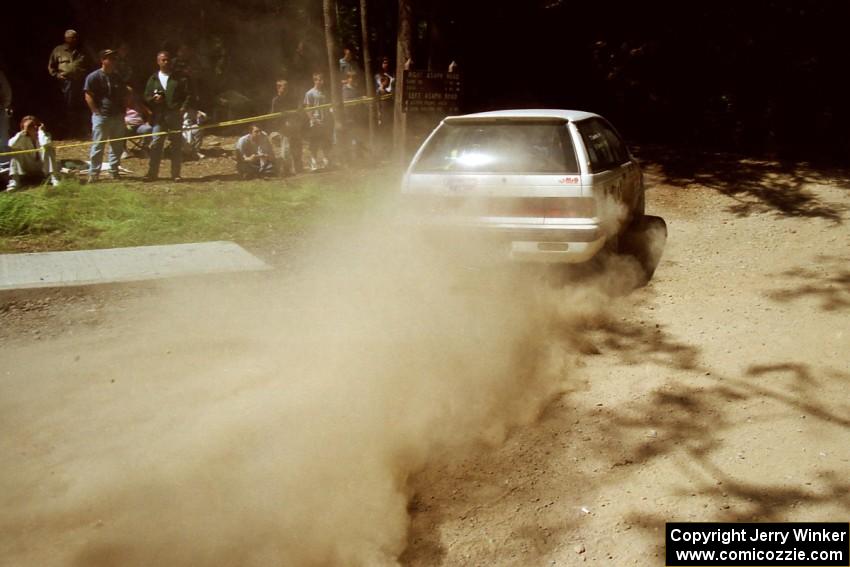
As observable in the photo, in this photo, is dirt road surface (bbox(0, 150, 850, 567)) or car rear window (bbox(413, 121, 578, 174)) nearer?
dirt road surface (bbox(0, 150, 850, 567))

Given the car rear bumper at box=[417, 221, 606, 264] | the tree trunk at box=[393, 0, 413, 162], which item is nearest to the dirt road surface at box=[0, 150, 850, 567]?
the car rear bumper at box=[417, 221, 606, 264]

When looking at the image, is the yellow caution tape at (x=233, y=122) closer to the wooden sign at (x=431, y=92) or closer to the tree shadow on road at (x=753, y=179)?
the wooden sign at (x=431, y=92)

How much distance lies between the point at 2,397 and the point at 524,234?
161 inches

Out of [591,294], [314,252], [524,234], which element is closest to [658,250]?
→ [591,294]

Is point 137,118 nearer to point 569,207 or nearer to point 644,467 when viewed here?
point 569,207

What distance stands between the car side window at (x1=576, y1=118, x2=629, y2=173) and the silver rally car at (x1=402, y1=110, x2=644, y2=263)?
0.8 inches

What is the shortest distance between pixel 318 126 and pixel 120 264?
5.91 m

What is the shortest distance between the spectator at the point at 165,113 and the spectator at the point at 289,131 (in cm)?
166

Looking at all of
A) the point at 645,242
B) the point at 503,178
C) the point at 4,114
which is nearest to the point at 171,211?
the point at 4,114

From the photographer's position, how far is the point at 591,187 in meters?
6.61

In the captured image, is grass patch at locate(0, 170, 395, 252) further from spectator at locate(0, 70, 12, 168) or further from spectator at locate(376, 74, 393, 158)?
spectator at locate(376, 74, 393, 158)

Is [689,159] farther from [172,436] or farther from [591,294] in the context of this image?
[172,436]

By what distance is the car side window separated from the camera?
22.8ft

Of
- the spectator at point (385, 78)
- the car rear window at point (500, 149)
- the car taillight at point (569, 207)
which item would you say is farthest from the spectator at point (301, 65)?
the car taillight at point (569, 207)
